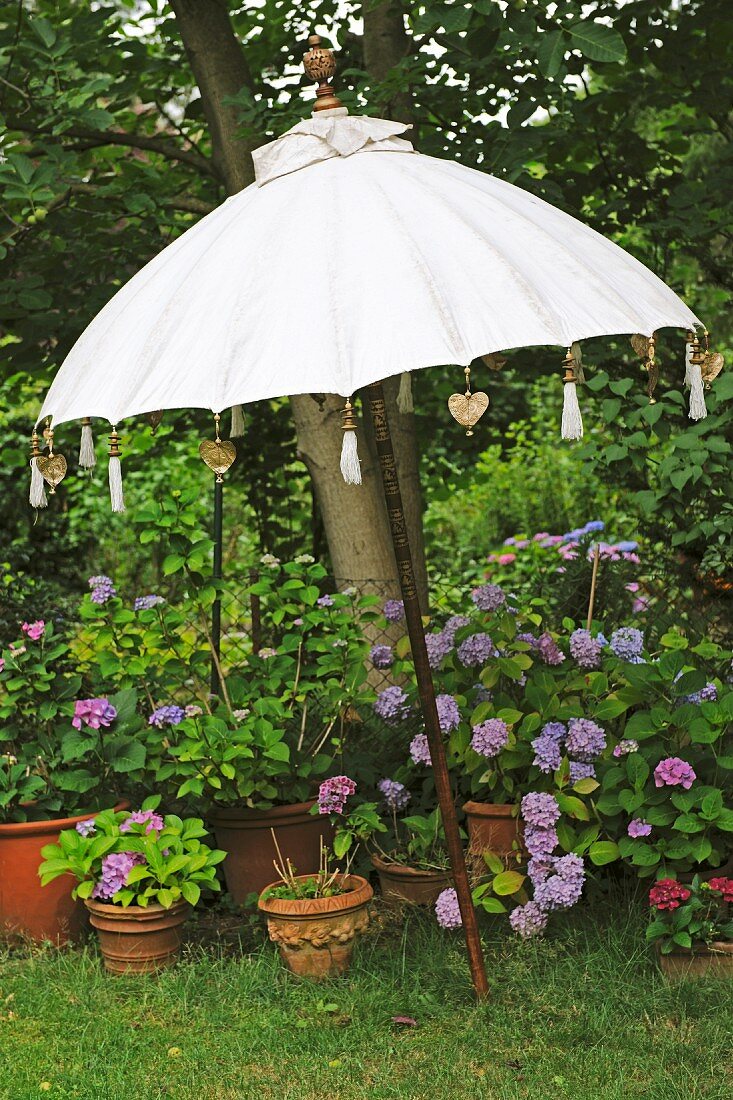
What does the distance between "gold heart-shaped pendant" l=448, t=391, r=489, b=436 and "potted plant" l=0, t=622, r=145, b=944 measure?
78.1 inches

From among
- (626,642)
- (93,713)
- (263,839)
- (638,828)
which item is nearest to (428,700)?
(638,828)

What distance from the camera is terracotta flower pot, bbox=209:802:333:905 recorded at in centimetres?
372

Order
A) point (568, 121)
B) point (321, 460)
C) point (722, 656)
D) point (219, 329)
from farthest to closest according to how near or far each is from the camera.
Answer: point (321, 460) < point (568, 121) < point (722, 656) < point (219, 329)

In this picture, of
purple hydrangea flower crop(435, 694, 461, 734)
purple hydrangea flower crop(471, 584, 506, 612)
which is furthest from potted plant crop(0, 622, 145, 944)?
purple hydrangea flower crop(471, 584, 506, 612)

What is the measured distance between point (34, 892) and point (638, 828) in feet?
6.16

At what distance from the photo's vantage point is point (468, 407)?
2203 mm

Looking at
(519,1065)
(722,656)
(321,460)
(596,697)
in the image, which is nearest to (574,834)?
(596,697)

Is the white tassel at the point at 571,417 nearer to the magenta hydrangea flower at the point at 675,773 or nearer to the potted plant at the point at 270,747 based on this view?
the magenta hydrangea flower at the point at 675,773

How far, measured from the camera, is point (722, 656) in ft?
13.2

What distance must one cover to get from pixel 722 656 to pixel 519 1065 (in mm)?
1740

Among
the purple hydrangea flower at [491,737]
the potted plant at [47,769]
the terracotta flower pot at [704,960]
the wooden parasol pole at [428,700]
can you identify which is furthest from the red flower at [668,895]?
the potted plant at [47,769]

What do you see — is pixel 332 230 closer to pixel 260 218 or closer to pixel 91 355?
pixel 260 218

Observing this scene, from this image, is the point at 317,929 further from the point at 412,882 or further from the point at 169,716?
the point at 169,716

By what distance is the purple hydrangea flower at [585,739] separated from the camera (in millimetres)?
3369
